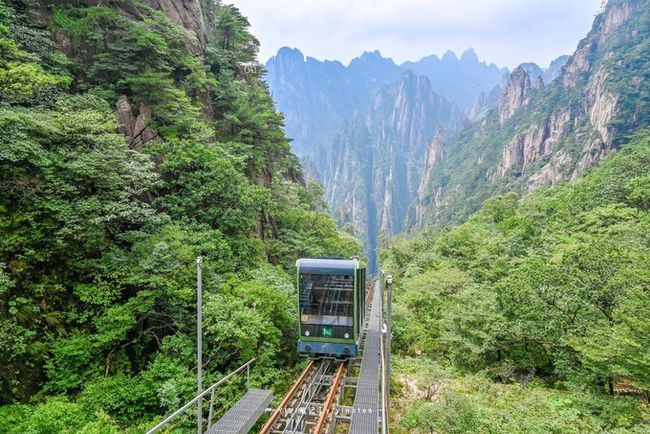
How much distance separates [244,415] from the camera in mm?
8062

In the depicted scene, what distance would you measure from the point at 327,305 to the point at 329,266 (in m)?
1.26

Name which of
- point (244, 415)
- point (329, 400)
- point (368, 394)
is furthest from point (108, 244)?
point (368, 394)

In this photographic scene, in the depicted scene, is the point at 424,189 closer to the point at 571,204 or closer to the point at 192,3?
the point at 571,204

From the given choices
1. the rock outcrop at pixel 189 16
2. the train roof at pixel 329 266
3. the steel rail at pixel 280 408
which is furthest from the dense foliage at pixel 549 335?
the rock outcrop at pixel 189 16

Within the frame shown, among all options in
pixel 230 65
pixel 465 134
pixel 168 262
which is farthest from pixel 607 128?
pixel 465 134

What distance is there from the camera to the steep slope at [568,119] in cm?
6694

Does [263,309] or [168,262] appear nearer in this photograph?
[168,262]

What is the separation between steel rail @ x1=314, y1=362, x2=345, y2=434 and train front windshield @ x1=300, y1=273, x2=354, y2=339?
1.22 meters

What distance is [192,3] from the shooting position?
2373cm

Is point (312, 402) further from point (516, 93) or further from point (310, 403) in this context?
point (516, 93)

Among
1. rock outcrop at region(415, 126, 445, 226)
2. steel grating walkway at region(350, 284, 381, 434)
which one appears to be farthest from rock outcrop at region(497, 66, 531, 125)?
steel grating walkway at region(350, 284, 381, 434)

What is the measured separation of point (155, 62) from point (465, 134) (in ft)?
569

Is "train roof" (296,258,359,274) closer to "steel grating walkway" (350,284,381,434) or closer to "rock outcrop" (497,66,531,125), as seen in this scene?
"steel grating walkway" (350,284,381,434)

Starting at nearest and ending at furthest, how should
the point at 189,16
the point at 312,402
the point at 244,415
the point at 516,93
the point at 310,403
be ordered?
the point at 244,415 < the point at 310,403 < the point at 312,402 < the point at 189,16 < the point at 516,93
